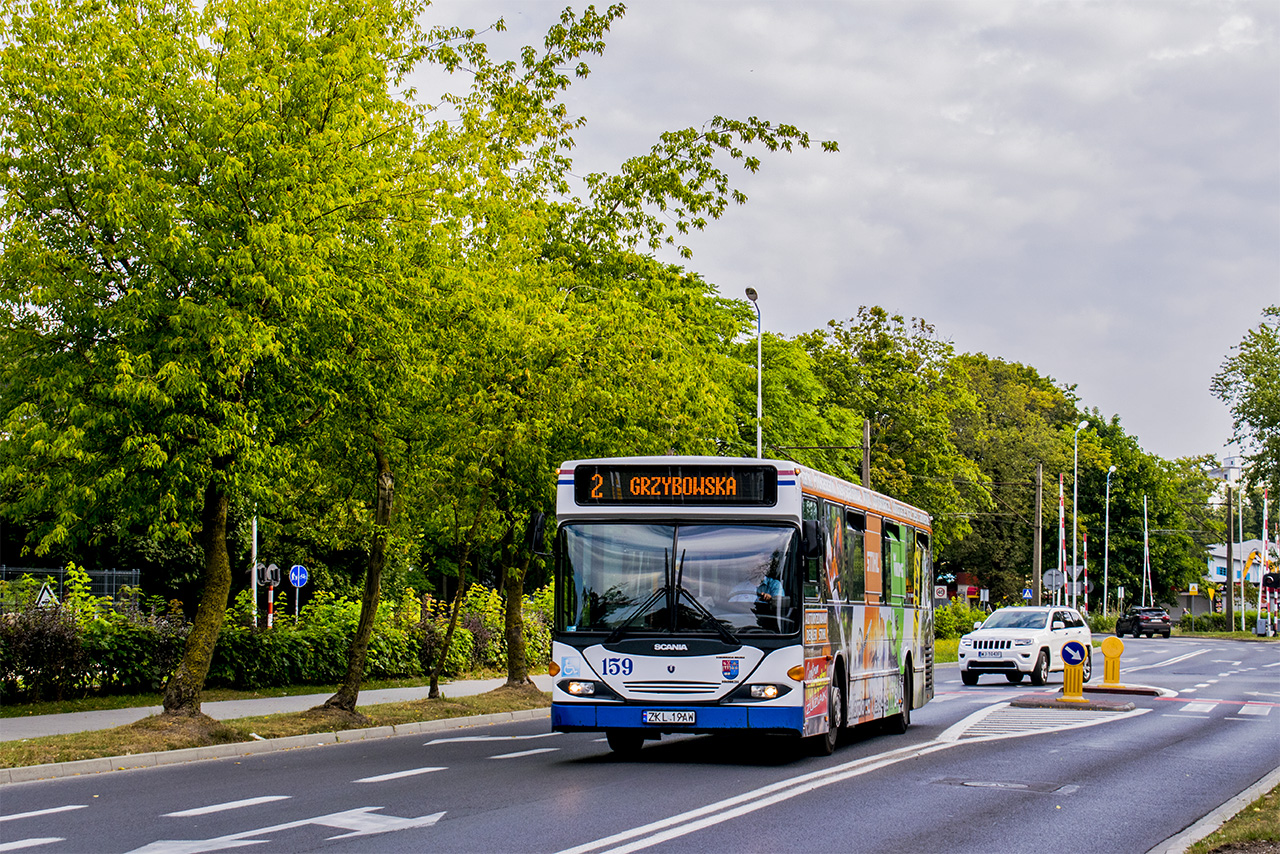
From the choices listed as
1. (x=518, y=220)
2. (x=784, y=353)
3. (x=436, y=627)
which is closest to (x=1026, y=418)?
(x=784, y=353)

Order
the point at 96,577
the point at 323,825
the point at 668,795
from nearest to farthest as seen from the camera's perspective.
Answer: the point at 323,825 < the point at 668,795 < the point at 96,577

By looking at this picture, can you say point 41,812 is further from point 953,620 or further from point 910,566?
point 953,620

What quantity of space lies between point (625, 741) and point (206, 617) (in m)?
5.59

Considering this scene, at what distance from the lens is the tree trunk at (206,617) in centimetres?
1684

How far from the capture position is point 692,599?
1395 centimetres

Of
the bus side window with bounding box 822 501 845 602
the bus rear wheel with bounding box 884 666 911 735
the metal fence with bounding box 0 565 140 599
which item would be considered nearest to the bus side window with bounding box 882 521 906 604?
the bus rear wheel with bounding box 884 666 911 735

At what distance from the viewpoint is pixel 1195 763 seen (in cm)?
1554

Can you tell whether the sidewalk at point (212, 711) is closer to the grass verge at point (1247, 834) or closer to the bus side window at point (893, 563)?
the bus side window at point (893, 563)

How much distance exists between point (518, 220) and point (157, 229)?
232 inches

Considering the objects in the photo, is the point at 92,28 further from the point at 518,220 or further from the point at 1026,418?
the point at 1026,418

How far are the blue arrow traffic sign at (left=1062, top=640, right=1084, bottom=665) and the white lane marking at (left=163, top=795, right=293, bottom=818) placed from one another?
A: 1553cm

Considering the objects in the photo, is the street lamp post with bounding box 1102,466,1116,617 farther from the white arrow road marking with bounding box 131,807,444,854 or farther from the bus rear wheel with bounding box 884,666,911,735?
the white arrow road marking with bounding box 131,807,444,854

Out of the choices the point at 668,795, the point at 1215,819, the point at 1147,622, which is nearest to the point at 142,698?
the point at 668,795

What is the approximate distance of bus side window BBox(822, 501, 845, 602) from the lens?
15.0 meters
